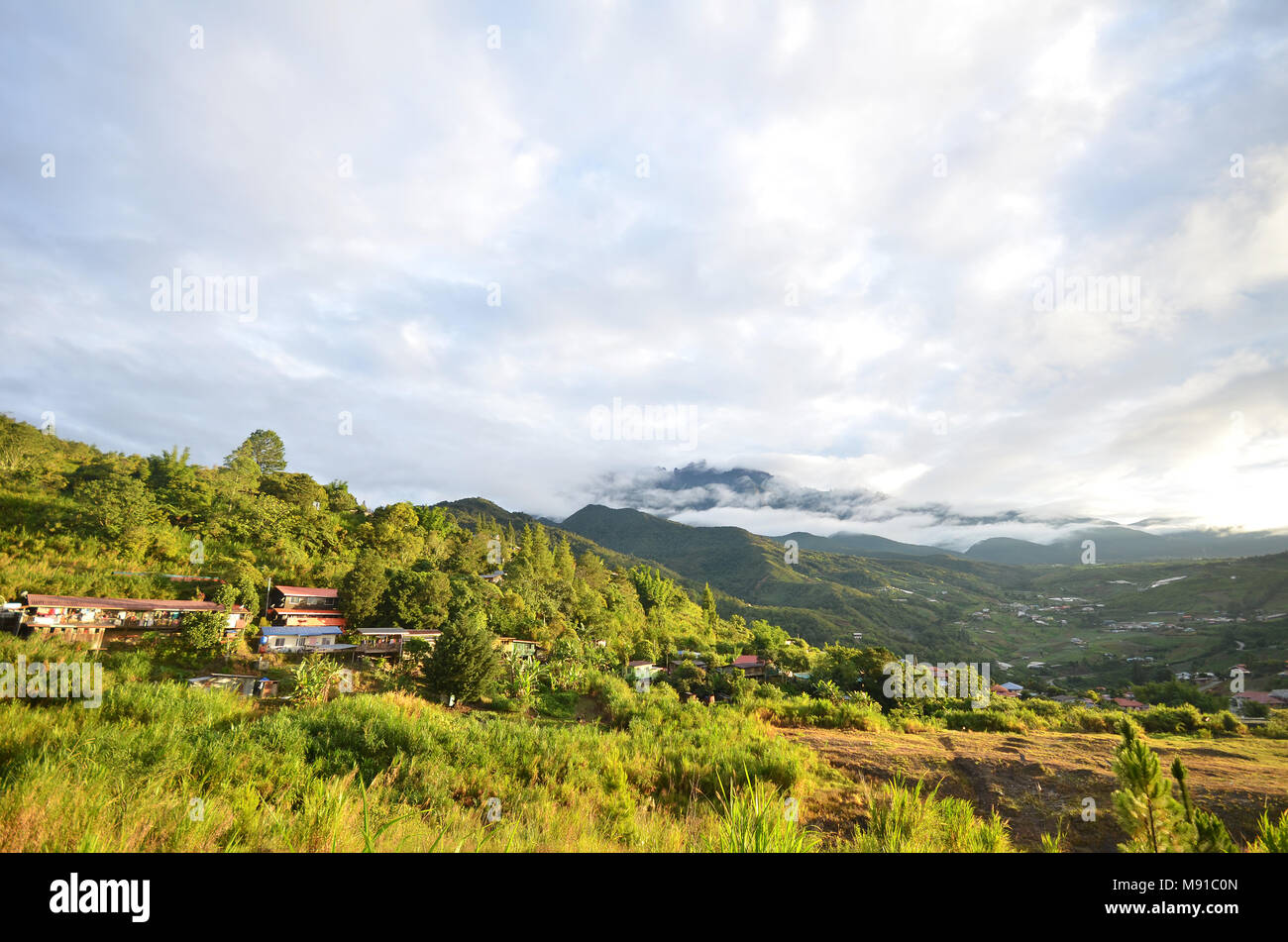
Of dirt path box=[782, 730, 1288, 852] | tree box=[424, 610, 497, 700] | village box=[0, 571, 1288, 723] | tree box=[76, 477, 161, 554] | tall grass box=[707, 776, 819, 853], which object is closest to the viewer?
tall grass box=[707, 776, 819, 853]

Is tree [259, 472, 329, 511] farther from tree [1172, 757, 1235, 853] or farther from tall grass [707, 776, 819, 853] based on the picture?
tree [1172, 757, 1235, 853]

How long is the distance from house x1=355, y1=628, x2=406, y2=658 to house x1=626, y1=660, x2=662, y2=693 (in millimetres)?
15520

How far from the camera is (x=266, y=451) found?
5706cm

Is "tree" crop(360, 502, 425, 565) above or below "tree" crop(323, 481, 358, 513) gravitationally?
below

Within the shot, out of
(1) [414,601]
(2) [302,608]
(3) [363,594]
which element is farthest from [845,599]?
(2) [302,608]

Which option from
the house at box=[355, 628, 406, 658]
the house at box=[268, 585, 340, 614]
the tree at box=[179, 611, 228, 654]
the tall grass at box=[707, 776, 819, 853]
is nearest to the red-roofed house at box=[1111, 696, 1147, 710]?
the tall grass at box=[707, 776, 819, 853]

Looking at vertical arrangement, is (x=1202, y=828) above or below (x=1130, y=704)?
above

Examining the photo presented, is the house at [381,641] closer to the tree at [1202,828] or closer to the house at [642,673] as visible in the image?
the house at [642,673]

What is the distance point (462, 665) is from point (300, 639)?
16.9 metres

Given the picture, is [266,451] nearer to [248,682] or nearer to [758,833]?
[248,682]

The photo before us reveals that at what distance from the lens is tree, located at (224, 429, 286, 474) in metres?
55.9
